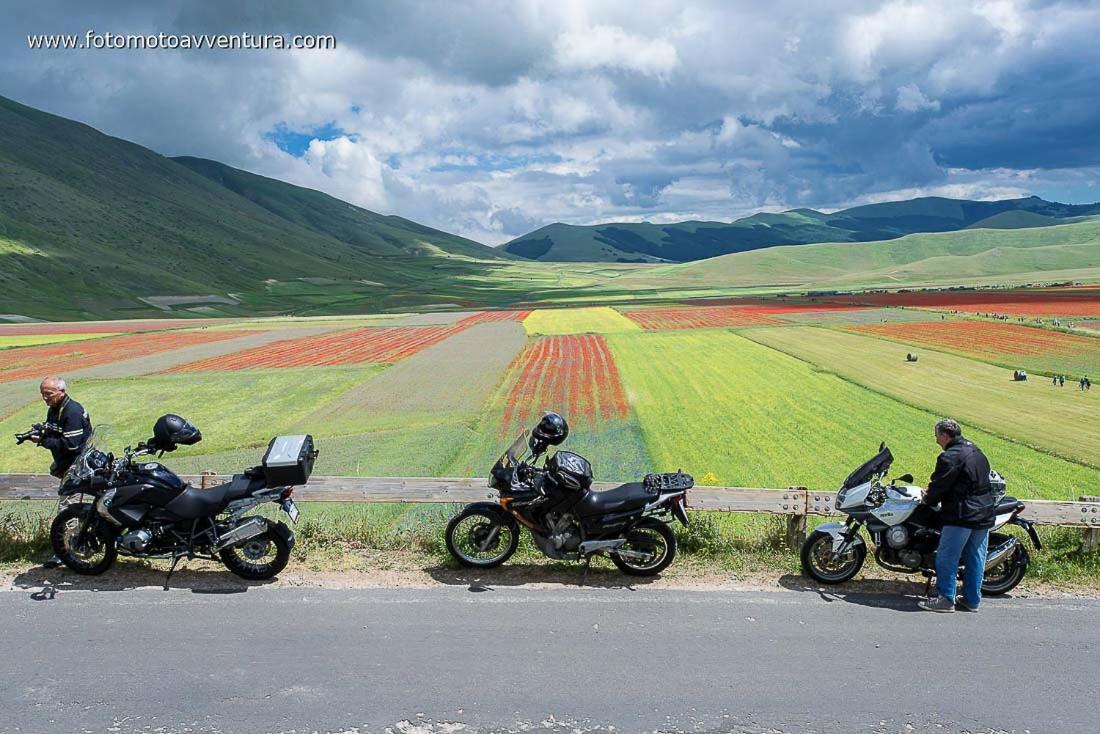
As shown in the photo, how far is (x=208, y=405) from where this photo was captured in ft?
111

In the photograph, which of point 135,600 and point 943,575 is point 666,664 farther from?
point 135,600

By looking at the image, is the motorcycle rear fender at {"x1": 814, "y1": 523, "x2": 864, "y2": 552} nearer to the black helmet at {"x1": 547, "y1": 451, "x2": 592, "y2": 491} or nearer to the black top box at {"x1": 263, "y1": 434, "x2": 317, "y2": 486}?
the black helmet at {"x1": 547, "y1": 451, "x2": 592, "y2": 491}

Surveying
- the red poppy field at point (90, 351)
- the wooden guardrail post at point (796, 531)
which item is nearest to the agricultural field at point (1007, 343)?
the wooden guardrail post at point (796, 531)

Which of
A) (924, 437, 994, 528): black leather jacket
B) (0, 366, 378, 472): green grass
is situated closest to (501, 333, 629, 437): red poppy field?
(0, 366, 378, 472): green grass

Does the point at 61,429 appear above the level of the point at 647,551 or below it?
above

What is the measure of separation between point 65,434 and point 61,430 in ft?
0.26

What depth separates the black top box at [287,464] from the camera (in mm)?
8820

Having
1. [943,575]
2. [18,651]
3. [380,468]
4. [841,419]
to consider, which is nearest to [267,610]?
[18,651]

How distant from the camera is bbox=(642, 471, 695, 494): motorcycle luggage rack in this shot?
9.36 meters

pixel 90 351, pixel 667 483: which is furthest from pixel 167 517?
pixel 90 351

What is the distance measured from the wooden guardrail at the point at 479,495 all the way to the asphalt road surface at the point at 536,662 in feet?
5.09

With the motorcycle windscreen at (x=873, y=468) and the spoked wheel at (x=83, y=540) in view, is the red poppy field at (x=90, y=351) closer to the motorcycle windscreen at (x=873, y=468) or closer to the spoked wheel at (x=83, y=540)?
the spoked wheel at (x=83, y=540)

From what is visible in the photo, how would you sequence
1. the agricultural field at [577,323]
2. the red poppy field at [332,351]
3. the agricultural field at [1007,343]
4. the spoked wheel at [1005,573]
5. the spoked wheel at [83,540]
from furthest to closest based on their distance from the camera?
1. the agricultural field at [577,323]
2. the red poppy field at [332,351]
3. the agricultural field at [1007,343]
4. the spoked wheel at [83,540]
5. the spoked wheel at [1005,573]

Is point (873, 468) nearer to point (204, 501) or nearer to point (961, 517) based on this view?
point (961, 517)
